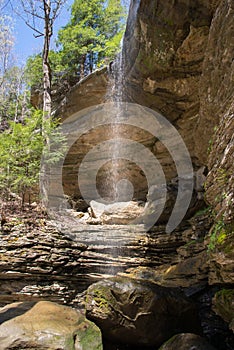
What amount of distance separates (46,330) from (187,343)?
1.88 meters

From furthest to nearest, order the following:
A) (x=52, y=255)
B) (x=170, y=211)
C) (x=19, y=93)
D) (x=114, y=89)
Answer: (x=19, y=93) → (x=114, y=89) → (x=170, y=211) → (x=52, y=255)

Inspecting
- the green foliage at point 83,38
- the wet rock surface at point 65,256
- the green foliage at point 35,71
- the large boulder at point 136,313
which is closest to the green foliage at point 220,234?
the large boulder at point 136,313

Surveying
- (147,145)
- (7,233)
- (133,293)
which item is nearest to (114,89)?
(147,145)

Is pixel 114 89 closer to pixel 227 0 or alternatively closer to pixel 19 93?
pixel 227 0

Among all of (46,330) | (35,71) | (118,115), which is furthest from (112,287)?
(35,71)

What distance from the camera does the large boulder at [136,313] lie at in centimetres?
432

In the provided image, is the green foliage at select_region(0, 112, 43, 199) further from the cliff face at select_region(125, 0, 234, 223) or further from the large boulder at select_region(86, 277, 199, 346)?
the large boulder at select_region(86, 277, 199, 346)

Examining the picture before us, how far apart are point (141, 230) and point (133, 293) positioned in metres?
4.29

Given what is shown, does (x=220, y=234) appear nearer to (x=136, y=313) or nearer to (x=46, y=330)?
(x=136, y=313)

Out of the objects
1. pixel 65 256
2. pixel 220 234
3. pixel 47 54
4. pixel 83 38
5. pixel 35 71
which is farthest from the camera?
pixel 35 71

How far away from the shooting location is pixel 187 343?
3621mm

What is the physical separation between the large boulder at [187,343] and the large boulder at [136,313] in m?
0.51

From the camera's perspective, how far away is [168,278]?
22.0 ft

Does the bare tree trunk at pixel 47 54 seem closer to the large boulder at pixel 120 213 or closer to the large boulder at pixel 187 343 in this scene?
the large boulder at pixel 120 213
